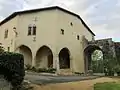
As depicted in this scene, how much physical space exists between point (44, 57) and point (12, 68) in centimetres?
1814

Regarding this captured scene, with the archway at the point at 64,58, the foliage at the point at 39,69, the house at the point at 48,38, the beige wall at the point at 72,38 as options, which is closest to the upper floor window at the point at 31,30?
the house at the point at 48,38

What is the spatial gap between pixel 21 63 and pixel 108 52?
19.0 metres

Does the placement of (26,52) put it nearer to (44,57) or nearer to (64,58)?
(44,57)

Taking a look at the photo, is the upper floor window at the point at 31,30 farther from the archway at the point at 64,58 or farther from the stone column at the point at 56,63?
the archway at the point at 64,58

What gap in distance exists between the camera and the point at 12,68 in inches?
463

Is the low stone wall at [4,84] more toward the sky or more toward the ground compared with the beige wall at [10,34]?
more toward the ground

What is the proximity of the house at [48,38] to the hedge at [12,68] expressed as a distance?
15.1 m

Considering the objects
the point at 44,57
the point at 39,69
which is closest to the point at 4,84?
the point at 39,69

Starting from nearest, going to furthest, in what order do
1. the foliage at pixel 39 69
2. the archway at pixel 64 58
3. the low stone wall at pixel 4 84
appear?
the low stone wall at pixel 4 84
the foliage at pixel 39 69
the archway at pixel 64 58

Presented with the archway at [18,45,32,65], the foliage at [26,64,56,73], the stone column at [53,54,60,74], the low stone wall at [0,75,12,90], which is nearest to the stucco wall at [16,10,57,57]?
the archway at [18,45,32,65]

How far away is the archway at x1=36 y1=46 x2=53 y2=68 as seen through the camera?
2942cm

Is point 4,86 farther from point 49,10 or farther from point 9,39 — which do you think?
point 9,39

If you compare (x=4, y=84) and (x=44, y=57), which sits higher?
(x=44, y=57)

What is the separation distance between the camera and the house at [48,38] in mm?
28547
